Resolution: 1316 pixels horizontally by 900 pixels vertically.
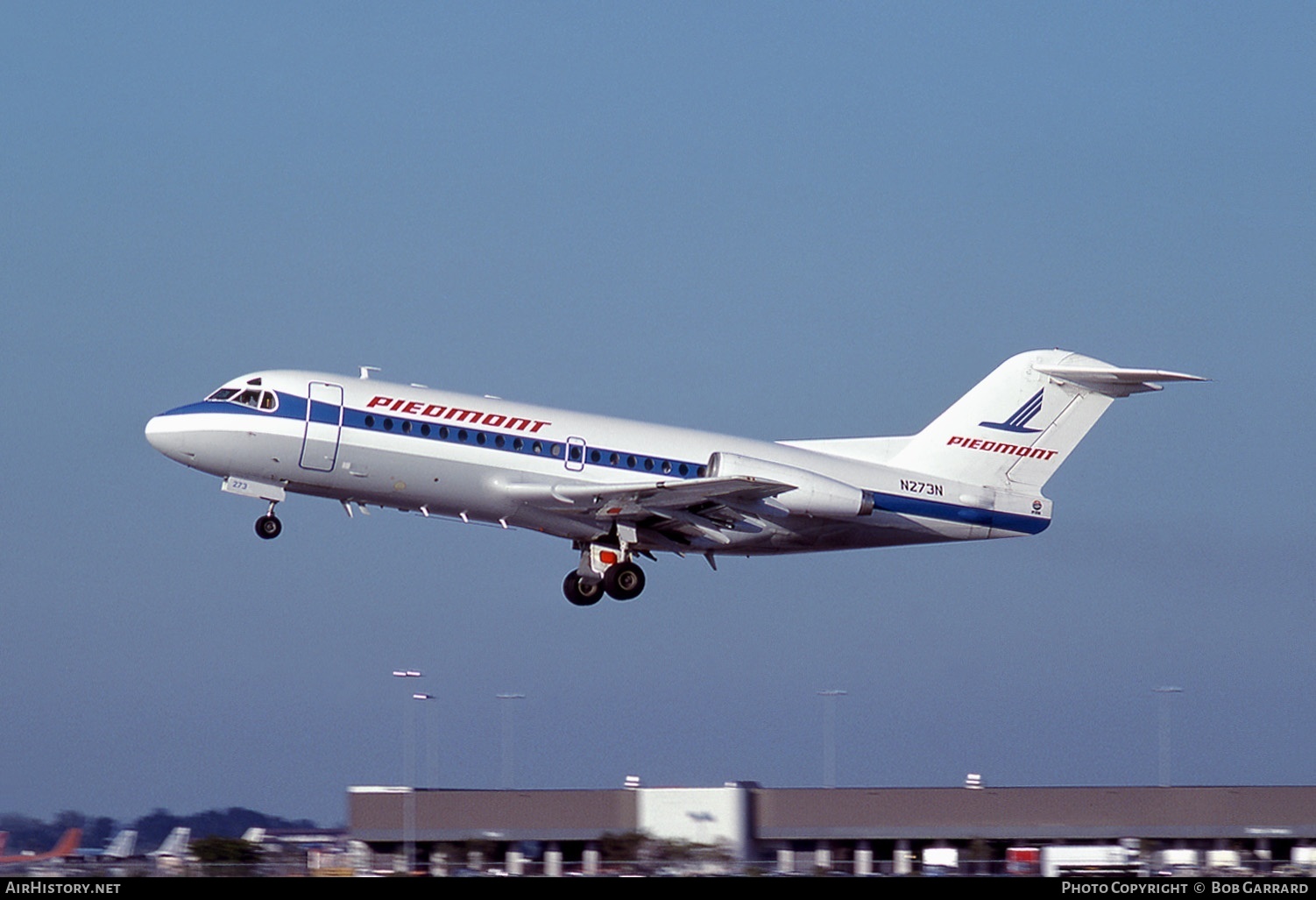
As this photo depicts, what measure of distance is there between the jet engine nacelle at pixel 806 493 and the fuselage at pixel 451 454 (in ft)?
0.13

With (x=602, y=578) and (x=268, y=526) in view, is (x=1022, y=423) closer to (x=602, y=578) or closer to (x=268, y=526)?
(x=602, y=578)

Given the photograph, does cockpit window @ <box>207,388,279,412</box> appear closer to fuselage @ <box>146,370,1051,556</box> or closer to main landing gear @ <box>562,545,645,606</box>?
fuselage @ <box>146,370,1051,556</box>

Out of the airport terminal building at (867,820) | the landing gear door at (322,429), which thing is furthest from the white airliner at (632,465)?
the airport terminal building at (867,820)

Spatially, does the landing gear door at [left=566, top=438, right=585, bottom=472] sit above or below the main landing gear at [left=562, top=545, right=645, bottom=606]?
above

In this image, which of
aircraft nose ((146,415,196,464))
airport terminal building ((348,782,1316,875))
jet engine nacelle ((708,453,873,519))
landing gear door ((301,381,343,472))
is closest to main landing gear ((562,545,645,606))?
jet engine nacelle ((708,453,873,519))

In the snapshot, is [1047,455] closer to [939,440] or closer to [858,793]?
[939,440]

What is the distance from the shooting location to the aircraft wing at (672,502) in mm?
33656

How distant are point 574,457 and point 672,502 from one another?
2063 mm

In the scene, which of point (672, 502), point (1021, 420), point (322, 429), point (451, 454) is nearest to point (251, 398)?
point (322, 429)

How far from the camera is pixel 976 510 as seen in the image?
3716cm

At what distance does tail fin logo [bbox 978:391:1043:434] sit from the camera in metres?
38.2

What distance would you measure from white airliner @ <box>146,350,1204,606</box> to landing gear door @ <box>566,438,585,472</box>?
0.11 feet

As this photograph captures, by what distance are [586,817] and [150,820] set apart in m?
12.9
